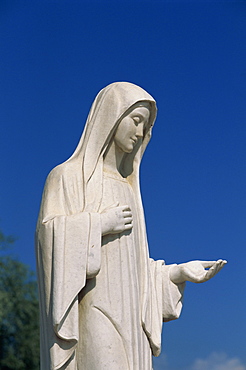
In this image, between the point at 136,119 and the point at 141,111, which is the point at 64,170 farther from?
the point at 141,111

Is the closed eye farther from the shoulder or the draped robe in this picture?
the shoulder

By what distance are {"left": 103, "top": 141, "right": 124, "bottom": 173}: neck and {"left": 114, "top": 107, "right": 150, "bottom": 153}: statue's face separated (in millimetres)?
65

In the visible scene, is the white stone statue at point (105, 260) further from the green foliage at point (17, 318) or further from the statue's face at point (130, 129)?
the green foliage at point (17, 318)

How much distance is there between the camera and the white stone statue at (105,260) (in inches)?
298

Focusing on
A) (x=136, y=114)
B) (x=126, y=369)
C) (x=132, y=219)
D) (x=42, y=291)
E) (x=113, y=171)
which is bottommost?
(x=126, y=369)

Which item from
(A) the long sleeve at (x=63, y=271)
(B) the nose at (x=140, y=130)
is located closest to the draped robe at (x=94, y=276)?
(A) the long sleeve at (x=63, y=271)

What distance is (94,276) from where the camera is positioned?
7.80 m

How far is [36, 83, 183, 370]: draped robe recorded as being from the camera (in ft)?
24.8

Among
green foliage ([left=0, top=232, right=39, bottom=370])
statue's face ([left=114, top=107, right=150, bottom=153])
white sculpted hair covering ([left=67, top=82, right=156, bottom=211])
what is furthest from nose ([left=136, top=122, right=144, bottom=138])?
green foliage ([left=0, top=232, right=39, bottom=370])

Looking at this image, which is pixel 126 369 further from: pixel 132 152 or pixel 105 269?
pixel 132 152

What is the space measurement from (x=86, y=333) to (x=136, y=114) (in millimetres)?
2508

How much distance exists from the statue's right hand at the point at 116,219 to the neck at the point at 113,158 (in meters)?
0.60

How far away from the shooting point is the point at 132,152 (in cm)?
886

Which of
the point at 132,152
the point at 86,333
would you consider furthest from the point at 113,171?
the point at 86,333
